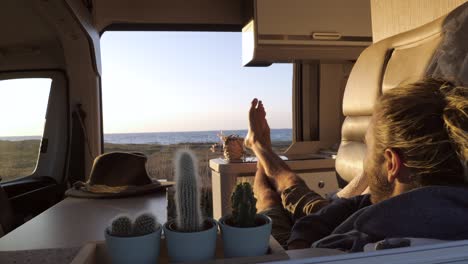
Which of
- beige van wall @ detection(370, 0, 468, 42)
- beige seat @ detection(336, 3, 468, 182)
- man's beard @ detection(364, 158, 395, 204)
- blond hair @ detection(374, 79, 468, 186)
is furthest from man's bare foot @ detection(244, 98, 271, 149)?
blond hair @ detection(374, 79, 468, 186)

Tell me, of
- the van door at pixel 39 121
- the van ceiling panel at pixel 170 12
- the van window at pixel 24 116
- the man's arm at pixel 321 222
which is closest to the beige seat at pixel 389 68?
the man's arm at pixel 321 222

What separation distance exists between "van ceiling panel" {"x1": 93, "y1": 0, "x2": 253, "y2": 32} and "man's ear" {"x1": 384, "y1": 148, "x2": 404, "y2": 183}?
6.38ft

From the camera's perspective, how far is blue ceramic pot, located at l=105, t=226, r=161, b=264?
0.45m

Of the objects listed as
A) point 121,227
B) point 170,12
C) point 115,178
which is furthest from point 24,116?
point 121,227

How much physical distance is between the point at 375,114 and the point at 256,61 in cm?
182

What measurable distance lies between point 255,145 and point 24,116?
6.13ft

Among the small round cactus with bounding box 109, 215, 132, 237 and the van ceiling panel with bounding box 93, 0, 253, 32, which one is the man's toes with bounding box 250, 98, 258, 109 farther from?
the small round cactus with bounding box 109, 215, 132, 237

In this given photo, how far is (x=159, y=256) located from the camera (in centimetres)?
49

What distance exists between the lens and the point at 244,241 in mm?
474

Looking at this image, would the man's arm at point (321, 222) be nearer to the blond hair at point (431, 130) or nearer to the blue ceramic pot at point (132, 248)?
the blond hair at point (431, 130)

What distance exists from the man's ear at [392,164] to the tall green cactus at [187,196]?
0.50 metres

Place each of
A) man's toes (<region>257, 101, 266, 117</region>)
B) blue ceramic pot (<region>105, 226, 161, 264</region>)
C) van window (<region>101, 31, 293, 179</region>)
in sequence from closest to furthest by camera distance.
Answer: blue ceramic pot (<region>105, 226, 161, 264</region>), man's toes (<region>257, 101, 266, 117</region>), van window (<region>101, 31, 293, 179</region>)

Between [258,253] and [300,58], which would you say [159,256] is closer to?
[258,253]

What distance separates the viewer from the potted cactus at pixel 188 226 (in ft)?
1.49
